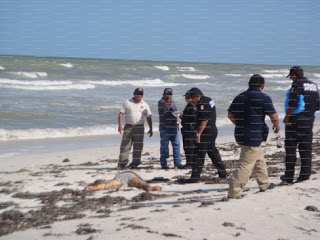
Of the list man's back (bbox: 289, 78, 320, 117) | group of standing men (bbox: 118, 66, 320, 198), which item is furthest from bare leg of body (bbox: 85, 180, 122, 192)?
man's back (bbox: 289, 78, 320, 117)

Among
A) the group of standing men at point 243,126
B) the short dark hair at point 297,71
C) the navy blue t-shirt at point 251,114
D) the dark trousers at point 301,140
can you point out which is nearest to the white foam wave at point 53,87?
the group of standing men at point 243,126

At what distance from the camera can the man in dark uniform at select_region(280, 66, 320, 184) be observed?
578 cm

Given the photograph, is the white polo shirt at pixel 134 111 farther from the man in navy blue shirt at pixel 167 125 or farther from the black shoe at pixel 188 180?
the black shoe at pixel 188 180

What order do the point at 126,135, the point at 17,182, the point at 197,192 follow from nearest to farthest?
the point at 197,192 → the point at 17,182 → the point at 126,135

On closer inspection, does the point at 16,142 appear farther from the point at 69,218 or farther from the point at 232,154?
the point at 69,218

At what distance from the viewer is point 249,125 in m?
5.15

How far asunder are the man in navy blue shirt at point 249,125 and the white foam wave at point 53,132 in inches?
314

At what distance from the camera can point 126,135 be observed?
8070 millimetres

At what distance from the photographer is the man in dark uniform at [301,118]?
19.0 ft

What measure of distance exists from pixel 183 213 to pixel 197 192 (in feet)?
4.95

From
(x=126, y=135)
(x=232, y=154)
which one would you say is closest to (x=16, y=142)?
(x=126, y=135)

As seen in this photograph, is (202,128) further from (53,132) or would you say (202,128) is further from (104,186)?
(53,132)

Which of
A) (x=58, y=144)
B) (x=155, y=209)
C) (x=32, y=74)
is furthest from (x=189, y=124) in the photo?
(x=32, y=74)

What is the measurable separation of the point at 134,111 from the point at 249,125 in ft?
10.4
